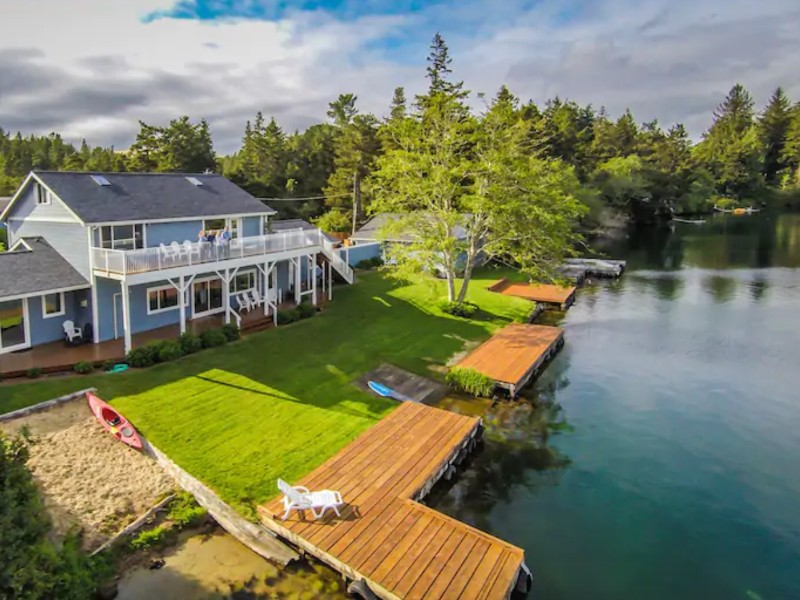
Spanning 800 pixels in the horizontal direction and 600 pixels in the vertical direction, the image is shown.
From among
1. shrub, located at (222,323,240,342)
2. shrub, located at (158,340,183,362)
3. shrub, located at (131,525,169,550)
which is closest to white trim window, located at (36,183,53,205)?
shrub, located at (158,340,183,362)

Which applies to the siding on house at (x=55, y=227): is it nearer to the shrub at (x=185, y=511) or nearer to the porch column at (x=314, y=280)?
the porch column at (x=314, y=280)

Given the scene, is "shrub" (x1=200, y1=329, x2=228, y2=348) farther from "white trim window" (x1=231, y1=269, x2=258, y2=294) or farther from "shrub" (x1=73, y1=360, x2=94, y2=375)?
"white trim window" (x1=231, y1=269, x2=258, y2=294)

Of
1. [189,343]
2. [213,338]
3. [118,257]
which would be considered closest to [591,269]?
[213,338]

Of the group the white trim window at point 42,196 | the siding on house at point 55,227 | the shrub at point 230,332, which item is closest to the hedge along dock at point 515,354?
the shrub at point 230,332

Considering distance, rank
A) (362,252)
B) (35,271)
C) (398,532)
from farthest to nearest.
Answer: (362,252) → (35,271) → (398,532)

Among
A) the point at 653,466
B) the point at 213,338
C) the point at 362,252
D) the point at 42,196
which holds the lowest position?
the point at 653,466

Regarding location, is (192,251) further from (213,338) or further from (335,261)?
(335,261)
